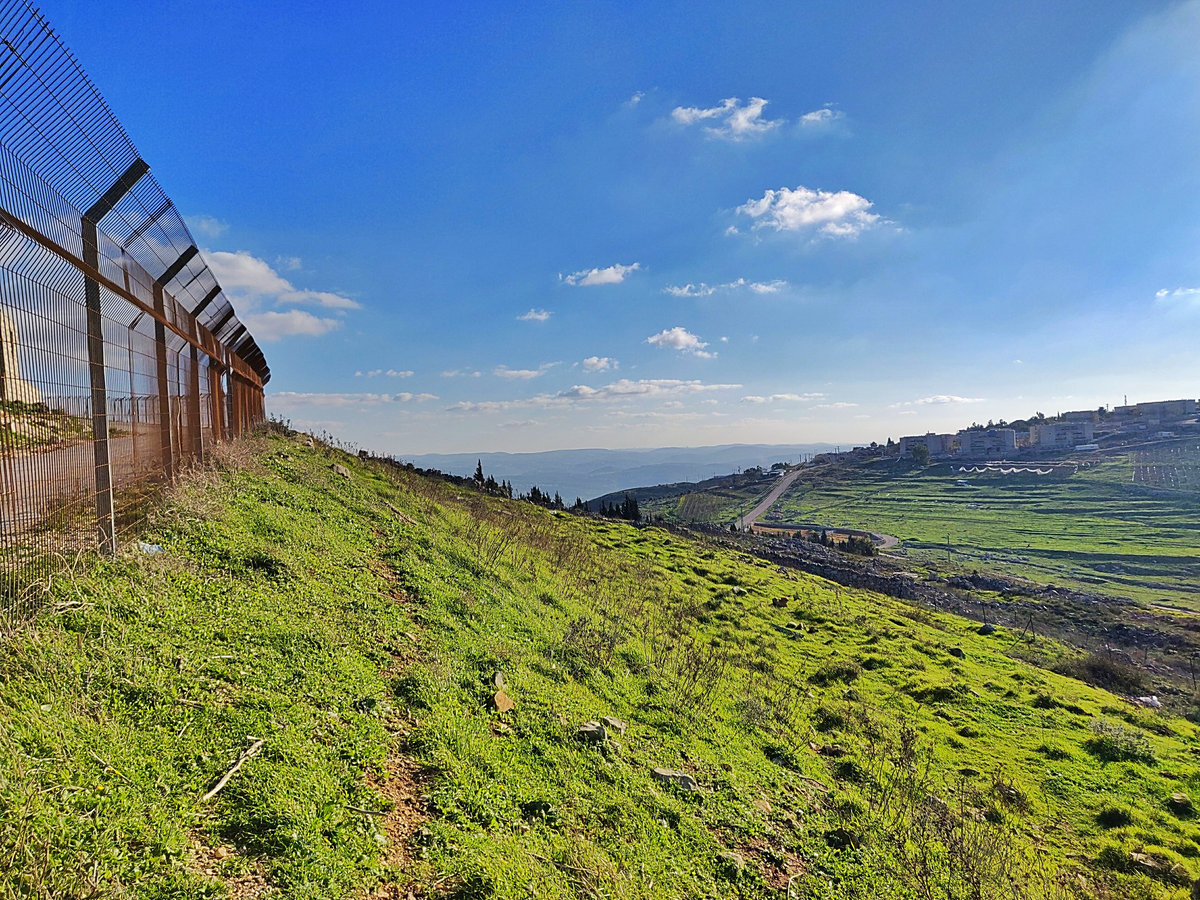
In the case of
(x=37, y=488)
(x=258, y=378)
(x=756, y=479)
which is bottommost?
(x=756, y=479)

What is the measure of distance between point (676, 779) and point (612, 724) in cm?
114

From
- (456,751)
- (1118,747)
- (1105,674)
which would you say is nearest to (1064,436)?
(1105,674)

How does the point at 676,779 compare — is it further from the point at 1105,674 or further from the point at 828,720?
the point at 1105,674

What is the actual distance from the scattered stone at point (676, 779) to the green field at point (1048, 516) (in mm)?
76138

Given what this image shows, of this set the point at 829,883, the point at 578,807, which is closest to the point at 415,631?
the point at 578,807

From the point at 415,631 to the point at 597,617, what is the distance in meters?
5.99

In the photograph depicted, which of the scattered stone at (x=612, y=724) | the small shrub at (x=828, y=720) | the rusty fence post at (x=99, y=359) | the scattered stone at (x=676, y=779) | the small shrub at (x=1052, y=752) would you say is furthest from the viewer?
the small shrub at (x=1052, y=752)

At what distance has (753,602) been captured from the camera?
23.2 meters

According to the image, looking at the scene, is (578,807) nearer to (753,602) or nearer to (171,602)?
(171,602)

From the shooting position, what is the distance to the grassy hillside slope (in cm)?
358

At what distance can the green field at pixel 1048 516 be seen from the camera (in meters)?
72.9

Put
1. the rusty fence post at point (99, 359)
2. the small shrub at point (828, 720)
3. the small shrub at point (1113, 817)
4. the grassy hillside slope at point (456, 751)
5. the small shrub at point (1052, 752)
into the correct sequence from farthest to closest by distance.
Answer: the small shrub at point (1052, 752)
the small shrub at point (828, 720)
the small shrub at point (1113, 817)
the rusty fence post at point (99, 359)
the grassy hillside slope at point (456, 751)

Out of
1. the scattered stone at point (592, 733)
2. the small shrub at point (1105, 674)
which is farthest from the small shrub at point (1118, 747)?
the scattered stone at point (592, 733)

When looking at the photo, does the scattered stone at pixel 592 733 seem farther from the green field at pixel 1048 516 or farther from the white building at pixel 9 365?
the green field at pixel 1048 516
